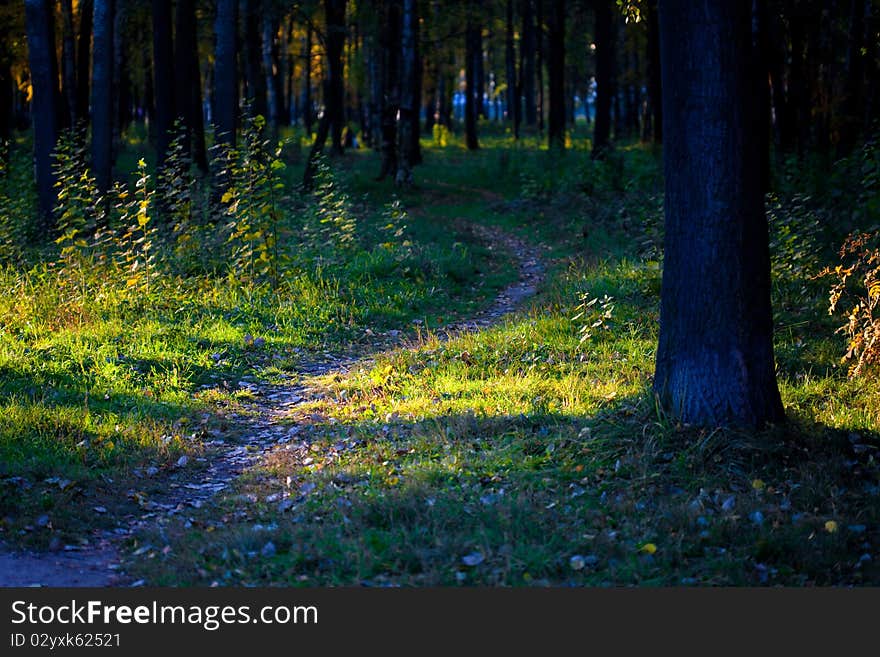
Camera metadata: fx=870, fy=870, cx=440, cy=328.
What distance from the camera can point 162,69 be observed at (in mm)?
17578

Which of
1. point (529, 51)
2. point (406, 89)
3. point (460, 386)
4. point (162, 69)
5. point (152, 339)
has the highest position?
point (529, 51)

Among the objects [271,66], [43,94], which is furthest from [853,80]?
[271,66]

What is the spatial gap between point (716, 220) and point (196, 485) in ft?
14.2

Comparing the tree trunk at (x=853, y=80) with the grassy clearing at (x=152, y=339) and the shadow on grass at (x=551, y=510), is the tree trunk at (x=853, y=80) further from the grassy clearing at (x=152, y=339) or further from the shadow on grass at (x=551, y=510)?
the shadow on grass at (x=551, y=510)

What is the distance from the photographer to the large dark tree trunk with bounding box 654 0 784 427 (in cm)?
612

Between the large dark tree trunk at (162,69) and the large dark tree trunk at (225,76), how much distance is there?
7.47ft

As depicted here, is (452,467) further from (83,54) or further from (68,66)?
(68,66)

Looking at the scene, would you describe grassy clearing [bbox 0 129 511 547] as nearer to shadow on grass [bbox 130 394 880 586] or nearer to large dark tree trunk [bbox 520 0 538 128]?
shadow on grass [bbox 130 394 880 586]

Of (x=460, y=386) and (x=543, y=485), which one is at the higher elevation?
(x=460, y=386)

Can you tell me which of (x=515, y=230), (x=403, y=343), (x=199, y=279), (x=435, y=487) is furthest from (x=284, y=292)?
(x=515, y=230)

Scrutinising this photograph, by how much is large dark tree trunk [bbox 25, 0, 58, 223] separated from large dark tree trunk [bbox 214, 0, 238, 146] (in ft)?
10.5

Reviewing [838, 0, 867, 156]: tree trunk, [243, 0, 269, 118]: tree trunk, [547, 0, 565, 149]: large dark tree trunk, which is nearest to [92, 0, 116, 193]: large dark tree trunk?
[243, 0, 269, 118]: tree trunk

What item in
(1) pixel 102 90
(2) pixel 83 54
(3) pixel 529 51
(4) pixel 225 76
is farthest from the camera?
(3) pixel 529 51

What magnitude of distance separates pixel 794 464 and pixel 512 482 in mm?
1971
